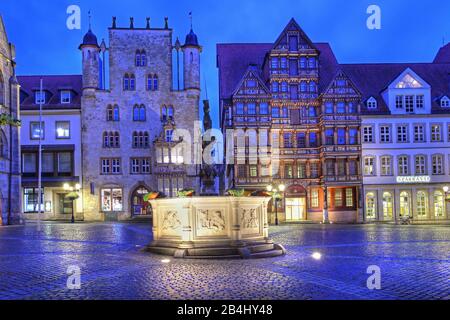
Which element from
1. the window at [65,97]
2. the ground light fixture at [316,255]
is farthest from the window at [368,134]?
the ground light fixture at [316,255]

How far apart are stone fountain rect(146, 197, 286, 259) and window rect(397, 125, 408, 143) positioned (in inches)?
1462

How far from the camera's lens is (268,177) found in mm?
47656

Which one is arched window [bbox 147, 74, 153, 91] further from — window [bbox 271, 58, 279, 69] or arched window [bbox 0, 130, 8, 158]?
arched window [bbox 0, 130, 8, 158]

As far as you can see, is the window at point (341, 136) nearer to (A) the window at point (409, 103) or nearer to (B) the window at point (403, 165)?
(B) the window at point (403, 165)

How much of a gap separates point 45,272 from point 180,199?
14.7ft

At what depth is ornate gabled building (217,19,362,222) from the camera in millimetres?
47844

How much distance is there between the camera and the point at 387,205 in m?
49.1

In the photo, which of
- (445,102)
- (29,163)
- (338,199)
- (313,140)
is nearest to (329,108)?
(313,140)

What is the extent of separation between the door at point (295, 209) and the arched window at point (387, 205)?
758cm

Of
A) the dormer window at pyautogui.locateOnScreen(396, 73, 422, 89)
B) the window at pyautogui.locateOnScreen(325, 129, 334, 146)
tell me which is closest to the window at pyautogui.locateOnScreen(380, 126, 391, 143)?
the dormer window at pyautogui.locateOnScreen(396, 73, 422, 89)

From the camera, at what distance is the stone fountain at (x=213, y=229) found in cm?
1488

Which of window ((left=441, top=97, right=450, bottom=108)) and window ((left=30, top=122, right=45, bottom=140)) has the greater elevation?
window ((left=441, top=97, right=450, bottom=108))
